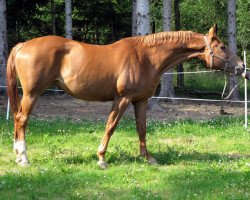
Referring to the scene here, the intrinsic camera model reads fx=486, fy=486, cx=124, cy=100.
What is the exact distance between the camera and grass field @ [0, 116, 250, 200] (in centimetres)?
604

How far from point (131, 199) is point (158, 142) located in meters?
3.65

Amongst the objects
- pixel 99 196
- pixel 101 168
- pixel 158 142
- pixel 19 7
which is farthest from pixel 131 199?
pixel 19 7

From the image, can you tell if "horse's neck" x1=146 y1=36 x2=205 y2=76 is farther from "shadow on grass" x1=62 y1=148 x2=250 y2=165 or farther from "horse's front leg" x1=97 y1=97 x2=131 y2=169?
"shadow on grass" x1=62 y1=148 x2=250 y2=165

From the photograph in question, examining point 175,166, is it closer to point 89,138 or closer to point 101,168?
point 101,168

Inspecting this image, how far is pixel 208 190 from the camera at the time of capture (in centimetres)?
611

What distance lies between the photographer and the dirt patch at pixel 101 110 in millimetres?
13923

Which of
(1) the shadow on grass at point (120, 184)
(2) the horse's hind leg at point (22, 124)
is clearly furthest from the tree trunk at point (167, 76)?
(1) the shadow on grass at point (120, 184)

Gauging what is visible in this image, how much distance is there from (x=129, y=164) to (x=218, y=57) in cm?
219

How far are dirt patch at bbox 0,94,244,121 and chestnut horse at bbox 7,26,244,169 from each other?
18.8 feet

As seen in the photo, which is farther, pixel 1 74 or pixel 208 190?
pixel 1 74

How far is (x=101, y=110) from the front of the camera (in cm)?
1552

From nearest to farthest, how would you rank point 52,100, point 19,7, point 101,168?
point 101,168, point 52,100, point 19,7

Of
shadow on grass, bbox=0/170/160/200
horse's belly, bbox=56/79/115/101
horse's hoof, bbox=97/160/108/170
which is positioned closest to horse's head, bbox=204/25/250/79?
horse's belly, bbox=56/79/115/101

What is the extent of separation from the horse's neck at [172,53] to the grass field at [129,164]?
1.53 metres
